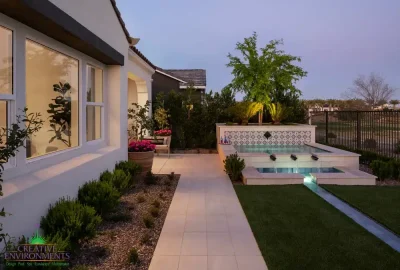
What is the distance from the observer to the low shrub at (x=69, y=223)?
4328mm

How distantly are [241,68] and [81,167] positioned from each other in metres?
11.6

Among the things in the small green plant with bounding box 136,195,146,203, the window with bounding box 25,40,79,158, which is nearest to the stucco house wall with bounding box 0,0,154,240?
the window with bounding box 25,40,79,158

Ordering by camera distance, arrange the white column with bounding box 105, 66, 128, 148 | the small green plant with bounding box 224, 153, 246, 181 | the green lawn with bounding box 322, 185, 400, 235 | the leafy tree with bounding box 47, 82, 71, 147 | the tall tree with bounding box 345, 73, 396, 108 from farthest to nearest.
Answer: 1. the tall tree with bounding box 345, 73, 396, 108
2. the small green plant with bounding box 224, 153, 246, 181
3. the white column with bounding box 105, 66, 128, 148
4. the leafy tree with bounding box 47, 82, 71, 147
5. the green lawn with bounding box 322, 185, 400, 235

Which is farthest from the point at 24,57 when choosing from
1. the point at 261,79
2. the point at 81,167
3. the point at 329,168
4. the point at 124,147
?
the point at 261,79

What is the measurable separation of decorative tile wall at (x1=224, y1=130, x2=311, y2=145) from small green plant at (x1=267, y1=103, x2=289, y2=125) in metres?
1.30

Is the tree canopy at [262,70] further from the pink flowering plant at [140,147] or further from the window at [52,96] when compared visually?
the window at [52,96]

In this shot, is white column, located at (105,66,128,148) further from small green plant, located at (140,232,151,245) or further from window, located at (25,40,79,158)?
small green plant, located at (140,232,151,245)

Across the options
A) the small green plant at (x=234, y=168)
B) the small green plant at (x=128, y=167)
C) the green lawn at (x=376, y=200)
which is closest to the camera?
the green lawn at (x=376, y=200)

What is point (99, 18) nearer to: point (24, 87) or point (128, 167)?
point (24, 87)

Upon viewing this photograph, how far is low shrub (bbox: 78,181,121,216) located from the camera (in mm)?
5691

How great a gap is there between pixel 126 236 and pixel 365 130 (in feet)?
32.7

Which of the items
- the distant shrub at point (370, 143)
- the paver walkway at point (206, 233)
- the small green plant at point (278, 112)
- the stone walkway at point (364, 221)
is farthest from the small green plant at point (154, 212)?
the small green plant at point (278, 112)

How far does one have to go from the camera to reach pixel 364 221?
5.80 metres

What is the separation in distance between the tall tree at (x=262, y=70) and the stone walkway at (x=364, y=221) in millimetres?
8644
